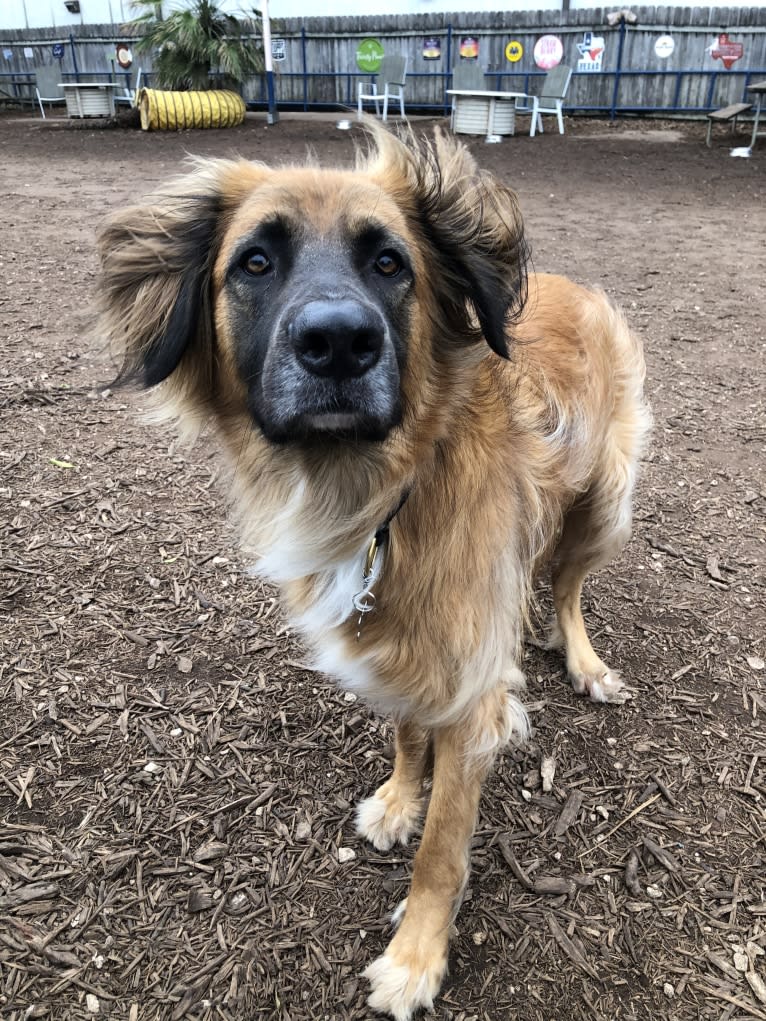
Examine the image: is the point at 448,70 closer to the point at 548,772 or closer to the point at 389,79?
the point at 389,79

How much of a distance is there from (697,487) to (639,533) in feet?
2.11

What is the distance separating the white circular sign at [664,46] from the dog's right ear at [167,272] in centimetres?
2313

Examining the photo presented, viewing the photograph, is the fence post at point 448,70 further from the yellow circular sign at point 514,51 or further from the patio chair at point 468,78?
the patio chair at point 468,78

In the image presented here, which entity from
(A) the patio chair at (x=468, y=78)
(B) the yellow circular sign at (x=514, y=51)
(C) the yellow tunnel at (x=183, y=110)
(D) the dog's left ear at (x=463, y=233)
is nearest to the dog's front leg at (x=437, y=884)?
(D) the dog's left ear at (x=463, y=233)

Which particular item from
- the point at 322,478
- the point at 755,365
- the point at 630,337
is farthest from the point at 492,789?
the point at 755,365

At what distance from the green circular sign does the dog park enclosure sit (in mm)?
365

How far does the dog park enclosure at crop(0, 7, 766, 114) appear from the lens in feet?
67.0

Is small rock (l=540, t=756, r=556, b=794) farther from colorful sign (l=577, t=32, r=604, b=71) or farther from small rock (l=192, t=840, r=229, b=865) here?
colorful sign (l=577, t=32, r=604, b=71)

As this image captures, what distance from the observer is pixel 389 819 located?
272 centimetres

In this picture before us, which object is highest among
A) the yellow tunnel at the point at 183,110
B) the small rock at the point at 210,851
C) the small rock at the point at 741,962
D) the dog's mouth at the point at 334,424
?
the yellow tunnel at the point at 183,110

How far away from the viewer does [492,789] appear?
2912 mm

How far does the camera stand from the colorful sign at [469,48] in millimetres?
22413

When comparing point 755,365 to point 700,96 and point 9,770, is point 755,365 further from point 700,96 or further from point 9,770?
point 700,96

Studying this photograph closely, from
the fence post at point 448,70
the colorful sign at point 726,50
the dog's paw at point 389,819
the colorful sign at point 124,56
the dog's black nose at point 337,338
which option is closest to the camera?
the dog's black nose at point 337,338
